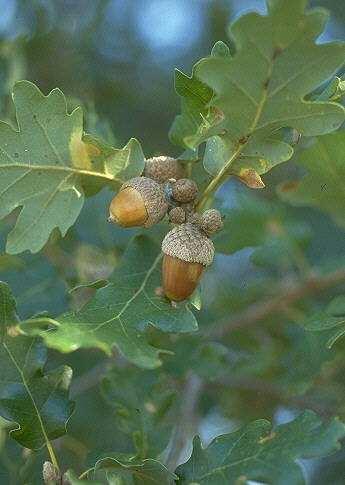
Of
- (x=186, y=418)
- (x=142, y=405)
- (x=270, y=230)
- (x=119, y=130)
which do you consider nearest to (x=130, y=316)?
(x=142, y=405)

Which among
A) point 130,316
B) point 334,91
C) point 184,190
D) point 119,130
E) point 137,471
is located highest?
point 334,91

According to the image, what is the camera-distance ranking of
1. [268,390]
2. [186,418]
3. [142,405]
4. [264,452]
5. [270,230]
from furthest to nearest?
[270,230] < [268,390] < [186,418] < [142,405] < [264,452]

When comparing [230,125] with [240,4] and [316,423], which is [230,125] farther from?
[240,4]

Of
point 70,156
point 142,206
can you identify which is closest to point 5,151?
point 70,156

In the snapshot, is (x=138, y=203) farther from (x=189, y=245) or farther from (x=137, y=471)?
(x=137, y=471)

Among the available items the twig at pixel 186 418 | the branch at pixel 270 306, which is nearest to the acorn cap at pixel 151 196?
the twig at pixel 186 418

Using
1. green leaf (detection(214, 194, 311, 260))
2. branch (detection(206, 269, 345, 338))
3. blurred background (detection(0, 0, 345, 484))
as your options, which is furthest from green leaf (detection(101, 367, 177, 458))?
green leaf (detection(214, 194, 311, 260))

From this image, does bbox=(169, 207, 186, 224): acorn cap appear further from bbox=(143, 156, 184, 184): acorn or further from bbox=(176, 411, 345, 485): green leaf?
bbox=(176, 411, 345, 485): green leaf
